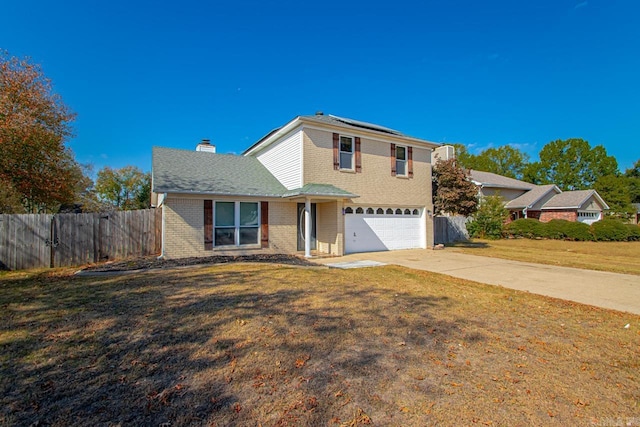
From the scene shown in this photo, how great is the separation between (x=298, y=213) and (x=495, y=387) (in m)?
11.3

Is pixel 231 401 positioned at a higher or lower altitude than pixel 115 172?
lower

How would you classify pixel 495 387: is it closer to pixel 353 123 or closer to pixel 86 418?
pixel 86 418

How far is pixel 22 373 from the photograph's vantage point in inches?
123

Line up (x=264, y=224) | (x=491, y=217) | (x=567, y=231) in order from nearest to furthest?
1. (x=264, y=224)
2. (x=567, y=231)
3. (x=491, y=217)

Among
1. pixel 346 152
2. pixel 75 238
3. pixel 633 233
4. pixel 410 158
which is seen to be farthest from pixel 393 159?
pixel 633 233

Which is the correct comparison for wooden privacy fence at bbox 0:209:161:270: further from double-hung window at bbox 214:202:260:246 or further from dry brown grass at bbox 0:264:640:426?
dry brown grass at bbox 0:264:640:426

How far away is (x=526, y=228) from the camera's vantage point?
2320cm

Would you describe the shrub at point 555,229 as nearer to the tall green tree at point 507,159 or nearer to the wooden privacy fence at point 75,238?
the wooden privacy fence at point 75,238

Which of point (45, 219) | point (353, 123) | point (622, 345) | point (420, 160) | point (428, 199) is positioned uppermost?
point (353, 123)

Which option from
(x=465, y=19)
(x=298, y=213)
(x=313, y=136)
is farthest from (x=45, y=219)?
(x=465, y=19)

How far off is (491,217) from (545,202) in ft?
37.5

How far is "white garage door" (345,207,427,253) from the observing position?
46.4 feet

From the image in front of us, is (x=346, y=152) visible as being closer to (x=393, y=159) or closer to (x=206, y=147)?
(x=393, y=159)

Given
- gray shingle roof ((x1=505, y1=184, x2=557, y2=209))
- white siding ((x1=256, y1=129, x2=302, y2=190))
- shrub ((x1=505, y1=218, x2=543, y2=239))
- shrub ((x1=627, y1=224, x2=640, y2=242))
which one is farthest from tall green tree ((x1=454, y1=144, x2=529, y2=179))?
white siding ((x1=256, y1=129, x2=302, y2=190))
